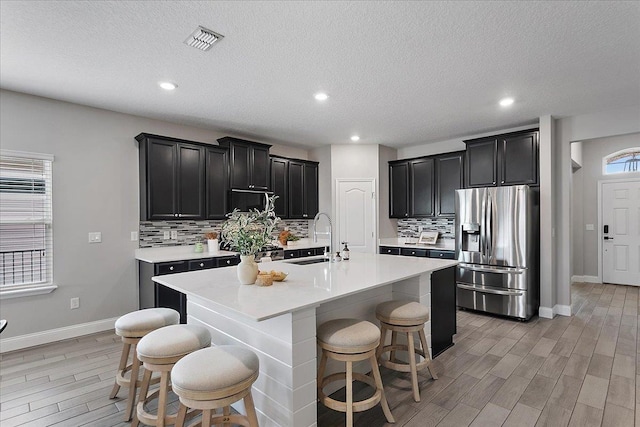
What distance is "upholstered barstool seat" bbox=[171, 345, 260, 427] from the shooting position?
1504 mm

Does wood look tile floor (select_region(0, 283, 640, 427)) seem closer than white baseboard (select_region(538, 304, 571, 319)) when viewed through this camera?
Yes

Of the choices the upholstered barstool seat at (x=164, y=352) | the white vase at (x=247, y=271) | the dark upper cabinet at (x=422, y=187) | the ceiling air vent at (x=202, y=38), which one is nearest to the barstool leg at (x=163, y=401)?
the upholstered barstool seat at (x=164, y=352)

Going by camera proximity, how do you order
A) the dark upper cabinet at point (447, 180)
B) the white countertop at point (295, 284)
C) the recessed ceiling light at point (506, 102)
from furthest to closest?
the dark upper cabinet at point (447, 180) → the recessed ceiling light at point (506, 102) → the white countertop at point (295, 284)

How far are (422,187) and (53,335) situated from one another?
559 cm

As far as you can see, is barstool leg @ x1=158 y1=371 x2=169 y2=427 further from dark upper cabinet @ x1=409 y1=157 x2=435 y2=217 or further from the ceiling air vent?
dark upper cabinet @ x1=409 y1=157 x2=435 y2=217

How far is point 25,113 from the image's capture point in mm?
3521

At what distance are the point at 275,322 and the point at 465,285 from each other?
3.68 m

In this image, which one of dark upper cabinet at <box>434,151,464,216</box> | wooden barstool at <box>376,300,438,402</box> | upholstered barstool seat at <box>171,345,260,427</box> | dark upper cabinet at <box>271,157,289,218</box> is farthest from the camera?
dark upper cabinet at <box>271,157,289,218</box>

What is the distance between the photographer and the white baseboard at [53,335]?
3.40 metres

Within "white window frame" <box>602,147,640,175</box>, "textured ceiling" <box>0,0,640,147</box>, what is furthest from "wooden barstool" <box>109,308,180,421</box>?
"white window frame" <box>602,147,640,175</box>

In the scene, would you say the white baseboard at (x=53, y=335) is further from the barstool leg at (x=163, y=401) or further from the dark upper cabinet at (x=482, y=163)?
the dark upper cabinet at (x=482, y=163)

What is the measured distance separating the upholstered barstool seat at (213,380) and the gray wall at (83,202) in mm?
2966

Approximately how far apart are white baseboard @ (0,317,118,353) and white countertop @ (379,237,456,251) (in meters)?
4.43

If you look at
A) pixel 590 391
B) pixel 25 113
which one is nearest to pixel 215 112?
pixel 25 113
